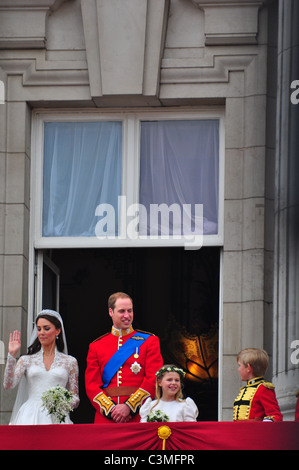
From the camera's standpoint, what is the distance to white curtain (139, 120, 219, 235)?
15812 millimetres

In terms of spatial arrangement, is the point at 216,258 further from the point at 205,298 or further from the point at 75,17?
the point at 75,17

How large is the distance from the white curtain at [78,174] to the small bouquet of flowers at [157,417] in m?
3.38

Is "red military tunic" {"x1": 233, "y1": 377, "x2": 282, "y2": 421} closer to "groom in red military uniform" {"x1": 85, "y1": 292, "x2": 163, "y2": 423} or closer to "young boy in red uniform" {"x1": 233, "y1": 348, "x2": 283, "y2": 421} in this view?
"young boy in red uniform" {"x1": 233, "y1": 348, "x2": 283, "y2": 421}

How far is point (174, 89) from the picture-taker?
1576 centimetres

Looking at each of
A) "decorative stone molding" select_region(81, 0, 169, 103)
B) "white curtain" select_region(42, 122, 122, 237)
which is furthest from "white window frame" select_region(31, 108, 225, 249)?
"decorative stone molding" select_region(81, 0, 169, 103)

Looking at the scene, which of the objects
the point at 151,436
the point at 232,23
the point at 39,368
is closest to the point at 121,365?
the point at 39,368

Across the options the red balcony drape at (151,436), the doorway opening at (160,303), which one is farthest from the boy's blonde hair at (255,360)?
the doorway opening at (160,303)

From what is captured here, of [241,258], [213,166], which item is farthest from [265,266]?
[213,166]

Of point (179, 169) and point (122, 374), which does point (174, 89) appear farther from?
point (122, 374)

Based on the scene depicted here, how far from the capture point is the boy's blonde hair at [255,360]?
13320mm

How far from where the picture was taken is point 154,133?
52.5 feet

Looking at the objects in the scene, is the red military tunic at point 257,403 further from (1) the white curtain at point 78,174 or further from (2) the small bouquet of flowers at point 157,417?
(1) the white curtain at point 78,174

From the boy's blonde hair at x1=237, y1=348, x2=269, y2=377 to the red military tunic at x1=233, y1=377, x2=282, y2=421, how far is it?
0.26 ft

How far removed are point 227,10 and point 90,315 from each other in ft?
24.4
